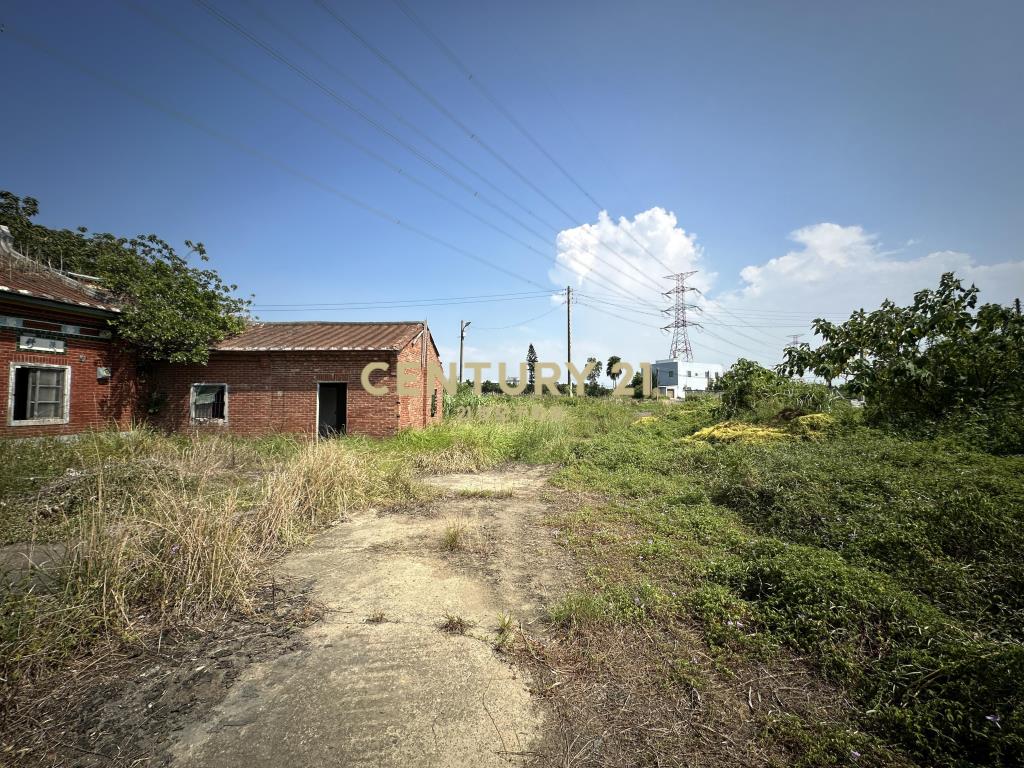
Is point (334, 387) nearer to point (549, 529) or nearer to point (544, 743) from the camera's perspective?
point (549, 529)

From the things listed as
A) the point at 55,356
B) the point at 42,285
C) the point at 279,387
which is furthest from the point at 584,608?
the point at 42,285

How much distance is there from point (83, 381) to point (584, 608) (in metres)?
14.3

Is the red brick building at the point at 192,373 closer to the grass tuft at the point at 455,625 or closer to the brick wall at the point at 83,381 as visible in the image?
the brick wall at the point at 83,381

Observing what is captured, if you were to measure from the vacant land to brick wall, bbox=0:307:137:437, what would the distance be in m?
5.06

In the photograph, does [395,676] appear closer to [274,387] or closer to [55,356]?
[274,387]

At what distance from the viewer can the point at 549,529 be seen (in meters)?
5.68

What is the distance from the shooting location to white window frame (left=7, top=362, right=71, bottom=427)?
955 cm

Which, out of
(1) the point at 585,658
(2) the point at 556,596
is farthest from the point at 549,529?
(1) the point at 585,658

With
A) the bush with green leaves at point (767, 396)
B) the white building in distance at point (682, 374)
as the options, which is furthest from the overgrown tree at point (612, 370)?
the bush with green leaves at point (767, 396)

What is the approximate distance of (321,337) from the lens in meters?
13.9

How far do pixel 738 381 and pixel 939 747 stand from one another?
1433 centimetres

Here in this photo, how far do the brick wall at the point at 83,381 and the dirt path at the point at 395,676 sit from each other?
34.5 feet

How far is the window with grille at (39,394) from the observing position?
10016 millimetres

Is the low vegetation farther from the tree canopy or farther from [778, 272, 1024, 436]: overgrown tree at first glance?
the tree canopy
